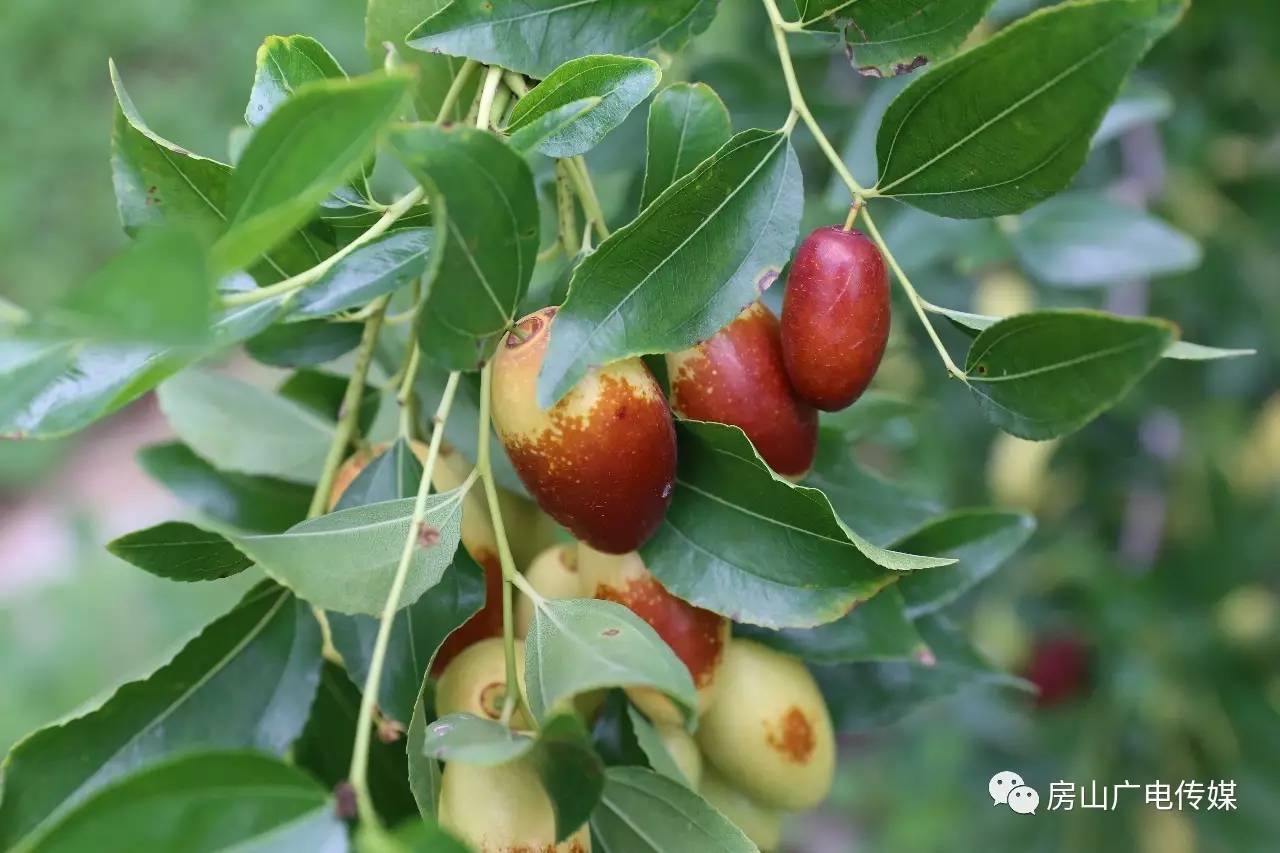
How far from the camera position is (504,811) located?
0.54m

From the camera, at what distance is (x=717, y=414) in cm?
59

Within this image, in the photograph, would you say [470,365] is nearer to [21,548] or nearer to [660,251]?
[660,251]

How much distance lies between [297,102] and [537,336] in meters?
0.16

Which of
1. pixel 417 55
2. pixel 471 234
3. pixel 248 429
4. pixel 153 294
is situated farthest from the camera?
pixel 248 429

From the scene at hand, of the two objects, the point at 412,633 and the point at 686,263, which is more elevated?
the point at 686,263

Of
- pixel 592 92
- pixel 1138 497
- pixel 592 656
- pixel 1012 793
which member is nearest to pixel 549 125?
pixel 592 92

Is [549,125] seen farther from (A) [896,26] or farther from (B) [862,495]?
(B) [862,495]

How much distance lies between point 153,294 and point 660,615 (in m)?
0.33

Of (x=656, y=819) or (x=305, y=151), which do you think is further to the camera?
(x=656, y=819)

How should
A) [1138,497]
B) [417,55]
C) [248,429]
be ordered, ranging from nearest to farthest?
[417,55]
[248,429]
[1138,497]

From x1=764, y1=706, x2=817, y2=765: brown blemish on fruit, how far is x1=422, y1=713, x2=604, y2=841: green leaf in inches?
7.2

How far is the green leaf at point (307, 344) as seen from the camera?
0.74m

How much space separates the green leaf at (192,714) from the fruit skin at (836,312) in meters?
0.33

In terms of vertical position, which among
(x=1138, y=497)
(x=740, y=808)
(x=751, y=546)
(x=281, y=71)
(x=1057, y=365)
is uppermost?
(x=281, y=71)
